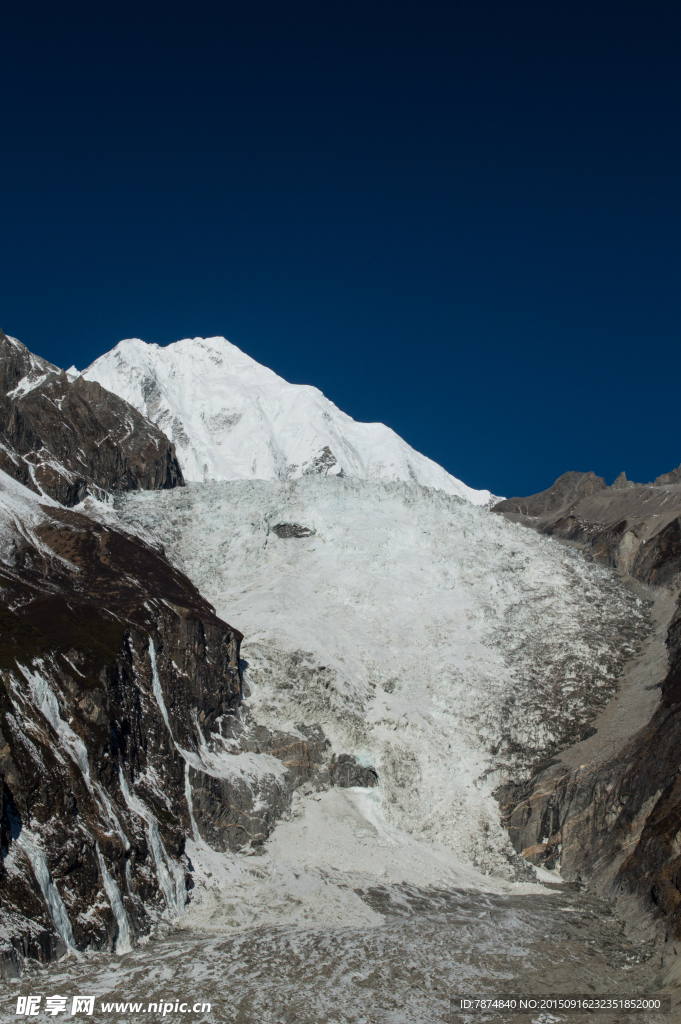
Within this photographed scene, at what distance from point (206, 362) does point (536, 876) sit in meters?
161

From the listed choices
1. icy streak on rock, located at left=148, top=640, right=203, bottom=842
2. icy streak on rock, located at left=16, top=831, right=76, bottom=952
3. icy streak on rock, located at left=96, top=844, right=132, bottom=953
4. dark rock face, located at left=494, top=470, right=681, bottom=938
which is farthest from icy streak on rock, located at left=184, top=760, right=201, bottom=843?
dark rock face, located at left=494, top=470, right=681, bottom=938

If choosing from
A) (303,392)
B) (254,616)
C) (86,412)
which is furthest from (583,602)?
(303,392)

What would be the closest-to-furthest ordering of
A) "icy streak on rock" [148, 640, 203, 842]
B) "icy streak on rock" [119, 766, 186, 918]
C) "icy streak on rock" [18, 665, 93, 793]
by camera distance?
"icy streak on rock" [18, 665, 93, 793]
"icy streak on rock" [119, 766, 186, 918]
"icy streak on rock" [148, 640, 203, 842]

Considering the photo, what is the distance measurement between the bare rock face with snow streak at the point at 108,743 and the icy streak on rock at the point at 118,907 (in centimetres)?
7

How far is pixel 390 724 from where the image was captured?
59.2 metres

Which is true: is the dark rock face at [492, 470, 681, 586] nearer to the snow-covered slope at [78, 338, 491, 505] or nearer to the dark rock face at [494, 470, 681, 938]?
the dark rock face at [494, 470, 681, 938]

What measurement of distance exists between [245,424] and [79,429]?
7279 cm

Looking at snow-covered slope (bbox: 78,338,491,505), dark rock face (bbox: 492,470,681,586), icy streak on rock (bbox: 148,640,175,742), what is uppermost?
snow-covered slope (bbox: 78,338,491,505)

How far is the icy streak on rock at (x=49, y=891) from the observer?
108ft

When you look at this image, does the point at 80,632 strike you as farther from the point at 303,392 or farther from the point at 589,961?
the point at 303,392

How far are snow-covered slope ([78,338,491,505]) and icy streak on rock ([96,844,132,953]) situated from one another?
11231 centimetres

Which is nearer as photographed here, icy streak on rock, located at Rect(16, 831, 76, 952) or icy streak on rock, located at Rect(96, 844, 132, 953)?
icy streak on rock, located at Rect(16, 831, 76, 952)

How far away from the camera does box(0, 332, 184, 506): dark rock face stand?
87875 mm

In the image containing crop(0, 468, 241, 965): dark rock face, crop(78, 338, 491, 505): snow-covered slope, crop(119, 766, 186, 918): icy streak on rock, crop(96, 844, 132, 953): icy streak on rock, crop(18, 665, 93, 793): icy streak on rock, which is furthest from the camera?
crop(78, 338, 491, 505): snow-covered slope
